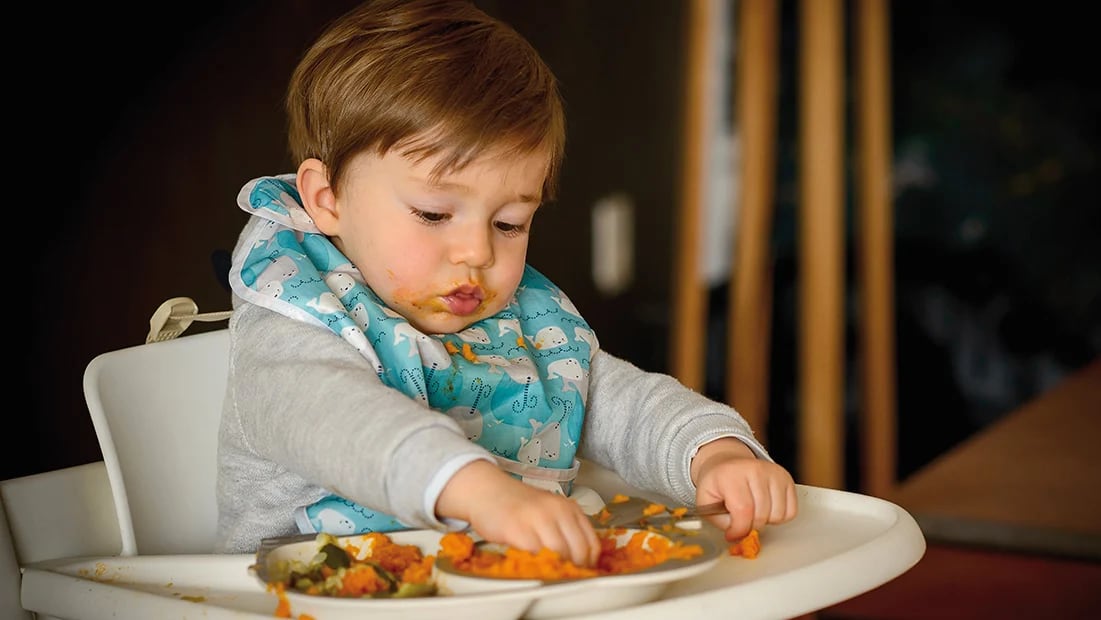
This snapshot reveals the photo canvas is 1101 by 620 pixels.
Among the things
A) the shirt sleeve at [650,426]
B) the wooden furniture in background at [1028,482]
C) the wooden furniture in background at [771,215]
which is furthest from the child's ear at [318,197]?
the wooden furniture in background at [1028,482]

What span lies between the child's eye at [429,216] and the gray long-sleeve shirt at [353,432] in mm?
109

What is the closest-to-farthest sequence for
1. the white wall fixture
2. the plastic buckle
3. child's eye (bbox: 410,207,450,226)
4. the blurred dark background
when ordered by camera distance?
child's eye (bbox: 410,207,450,226) → the plastic buckle → the blurred dark background → the white wall fixture

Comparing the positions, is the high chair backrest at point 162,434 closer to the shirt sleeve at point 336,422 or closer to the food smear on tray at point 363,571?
the shirt sleeve at point 336,422

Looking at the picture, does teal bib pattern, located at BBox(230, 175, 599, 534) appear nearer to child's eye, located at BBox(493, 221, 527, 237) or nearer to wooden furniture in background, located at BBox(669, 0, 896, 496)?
child's eye, located at BBox(493, 221, 527, 237)

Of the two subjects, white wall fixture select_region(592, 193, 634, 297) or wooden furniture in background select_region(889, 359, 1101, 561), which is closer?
white wall fixture select_region(592, 193, 634, 297)

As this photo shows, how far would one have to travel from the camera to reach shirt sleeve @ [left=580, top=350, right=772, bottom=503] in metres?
0.93

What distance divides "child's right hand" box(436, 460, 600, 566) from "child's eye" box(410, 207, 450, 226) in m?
0.25

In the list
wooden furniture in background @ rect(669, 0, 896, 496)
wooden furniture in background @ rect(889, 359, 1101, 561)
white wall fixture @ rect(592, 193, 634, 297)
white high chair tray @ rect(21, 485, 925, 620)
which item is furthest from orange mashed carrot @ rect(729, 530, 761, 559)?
wooden furniture in background @ rect(889, 359, 1101, 561)

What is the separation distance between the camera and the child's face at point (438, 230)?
0.87 meters

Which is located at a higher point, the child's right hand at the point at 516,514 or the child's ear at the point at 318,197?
the child's ear at the point at 318,197

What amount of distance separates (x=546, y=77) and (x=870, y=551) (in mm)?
452

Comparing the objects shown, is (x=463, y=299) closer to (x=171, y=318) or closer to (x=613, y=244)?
(x=171, y=318)

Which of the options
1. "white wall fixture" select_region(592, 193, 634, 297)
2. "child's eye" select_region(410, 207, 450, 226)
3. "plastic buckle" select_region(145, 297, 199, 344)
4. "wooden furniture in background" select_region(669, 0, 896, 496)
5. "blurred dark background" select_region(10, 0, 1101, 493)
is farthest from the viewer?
"wooden furniture in background" select_region(669, 0, 896, 496)

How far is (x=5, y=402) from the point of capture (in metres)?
1.09
